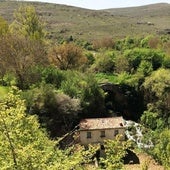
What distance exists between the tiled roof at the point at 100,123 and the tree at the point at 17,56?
29.0ft

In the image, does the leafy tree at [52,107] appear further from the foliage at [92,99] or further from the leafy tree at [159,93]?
the leafy tree at [159,93]

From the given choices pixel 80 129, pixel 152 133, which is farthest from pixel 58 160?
pixel 152 133

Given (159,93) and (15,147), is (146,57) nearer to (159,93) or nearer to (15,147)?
(159,93)

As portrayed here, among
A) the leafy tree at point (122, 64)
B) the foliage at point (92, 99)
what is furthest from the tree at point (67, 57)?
the foliage at point (92, 99)

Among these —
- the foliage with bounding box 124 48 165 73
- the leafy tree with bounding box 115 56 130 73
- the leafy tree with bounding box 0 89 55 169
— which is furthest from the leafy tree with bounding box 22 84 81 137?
the leafy tree with bounding box 0 89 55 169

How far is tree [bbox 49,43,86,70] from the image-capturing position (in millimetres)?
51656

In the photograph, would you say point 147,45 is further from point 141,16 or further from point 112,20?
point 141,16

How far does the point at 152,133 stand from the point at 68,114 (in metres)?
8.83

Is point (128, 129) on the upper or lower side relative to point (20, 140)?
lower

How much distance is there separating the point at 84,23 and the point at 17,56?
7939cm

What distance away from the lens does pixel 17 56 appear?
4134cm

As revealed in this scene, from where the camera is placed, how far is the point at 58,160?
14.0 metres

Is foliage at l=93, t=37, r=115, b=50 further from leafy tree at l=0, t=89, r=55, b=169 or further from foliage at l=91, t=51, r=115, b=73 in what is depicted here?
leafy tree at l=0, t=89, r=55, b=169

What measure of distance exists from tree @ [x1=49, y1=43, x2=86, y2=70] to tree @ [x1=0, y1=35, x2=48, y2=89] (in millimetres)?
7984
